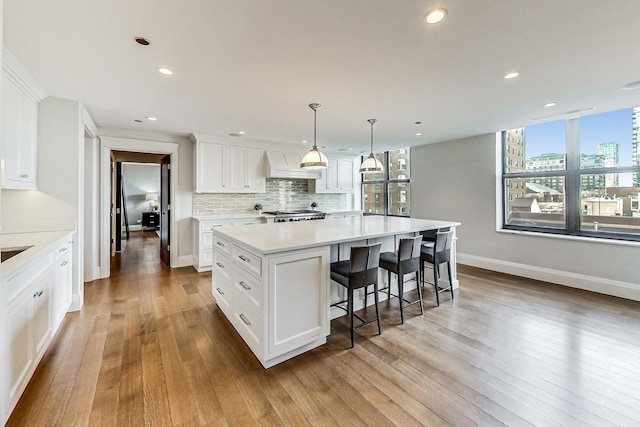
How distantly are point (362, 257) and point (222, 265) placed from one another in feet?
4.85

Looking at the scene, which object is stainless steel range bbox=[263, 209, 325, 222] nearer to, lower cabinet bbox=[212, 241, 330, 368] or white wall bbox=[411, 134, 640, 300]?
white wall bbox=[411, 134, 640, 300]

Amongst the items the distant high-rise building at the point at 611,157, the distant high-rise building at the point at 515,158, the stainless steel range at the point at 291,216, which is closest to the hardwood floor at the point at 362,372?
the distant high-rise building at the point at 611,157

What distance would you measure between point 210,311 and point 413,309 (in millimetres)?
2303

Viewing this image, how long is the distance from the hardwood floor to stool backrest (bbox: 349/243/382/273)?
26.3 inches

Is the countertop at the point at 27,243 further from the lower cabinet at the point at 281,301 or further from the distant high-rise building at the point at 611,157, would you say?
the distant high-rise building at the point at 611,157

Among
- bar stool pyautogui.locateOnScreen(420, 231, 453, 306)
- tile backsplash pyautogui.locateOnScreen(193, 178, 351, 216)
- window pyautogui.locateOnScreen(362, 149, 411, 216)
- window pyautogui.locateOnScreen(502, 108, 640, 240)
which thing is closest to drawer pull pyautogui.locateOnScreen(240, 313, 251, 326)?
bar stool pyautogui.locateOnScreen(420, 231, 453, 306)

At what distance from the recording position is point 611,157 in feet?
12.1

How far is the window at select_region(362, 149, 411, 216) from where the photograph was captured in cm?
636

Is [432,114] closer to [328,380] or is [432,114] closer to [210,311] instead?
[328,380]

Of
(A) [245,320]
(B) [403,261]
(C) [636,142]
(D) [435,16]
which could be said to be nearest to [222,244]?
(A) [245,320]

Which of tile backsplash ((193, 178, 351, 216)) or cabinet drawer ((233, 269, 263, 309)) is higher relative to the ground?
tile backsplash ((193, 178, 351, 216))

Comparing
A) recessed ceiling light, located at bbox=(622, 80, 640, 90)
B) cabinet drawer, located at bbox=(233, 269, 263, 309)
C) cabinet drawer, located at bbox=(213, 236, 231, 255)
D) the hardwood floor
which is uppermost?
recessed ceiling light, located at bbox=(622, 80, 640, 90)

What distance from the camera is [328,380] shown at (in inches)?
76.2

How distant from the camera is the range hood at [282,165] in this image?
5.42 metres
